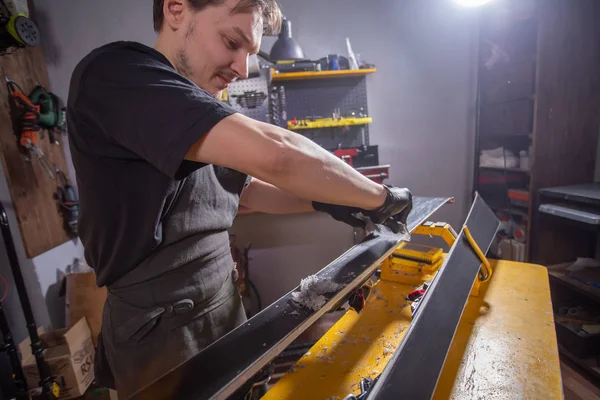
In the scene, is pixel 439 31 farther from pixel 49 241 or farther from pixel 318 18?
pixel 49 241

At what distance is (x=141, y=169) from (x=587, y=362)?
246 centimetres

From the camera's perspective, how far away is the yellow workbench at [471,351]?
782mm

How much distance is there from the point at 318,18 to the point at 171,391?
9.01 ft

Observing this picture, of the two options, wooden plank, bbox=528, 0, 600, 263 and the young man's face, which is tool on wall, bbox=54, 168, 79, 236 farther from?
wooden plank, bbox=528, 0, 600, 263

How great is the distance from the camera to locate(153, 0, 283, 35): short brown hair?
711mm

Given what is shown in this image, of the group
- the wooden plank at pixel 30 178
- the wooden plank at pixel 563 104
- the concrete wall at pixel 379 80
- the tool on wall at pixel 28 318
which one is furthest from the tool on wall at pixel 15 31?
the wooden plank at pixel 563 104

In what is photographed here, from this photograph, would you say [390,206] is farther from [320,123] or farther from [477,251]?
[320,123]

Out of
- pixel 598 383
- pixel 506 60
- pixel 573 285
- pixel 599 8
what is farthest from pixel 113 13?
pixel 598 383

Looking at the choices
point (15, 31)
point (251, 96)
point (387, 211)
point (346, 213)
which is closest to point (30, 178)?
point (15, 31)

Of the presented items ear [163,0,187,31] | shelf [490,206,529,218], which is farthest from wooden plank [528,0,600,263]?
ear [163,0,187,31]

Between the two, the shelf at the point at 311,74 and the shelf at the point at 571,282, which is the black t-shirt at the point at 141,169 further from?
the shelf at the point at 571,282

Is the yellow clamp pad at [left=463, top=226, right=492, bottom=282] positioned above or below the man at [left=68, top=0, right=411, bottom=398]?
below

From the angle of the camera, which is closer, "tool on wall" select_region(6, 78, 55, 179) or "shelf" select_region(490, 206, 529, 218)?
"tool on wall" select_region(6, 78, 55, 179)

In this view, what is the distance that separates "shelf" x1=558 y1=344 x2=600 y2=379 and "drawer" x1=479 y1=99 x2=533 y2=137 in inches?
56.8
